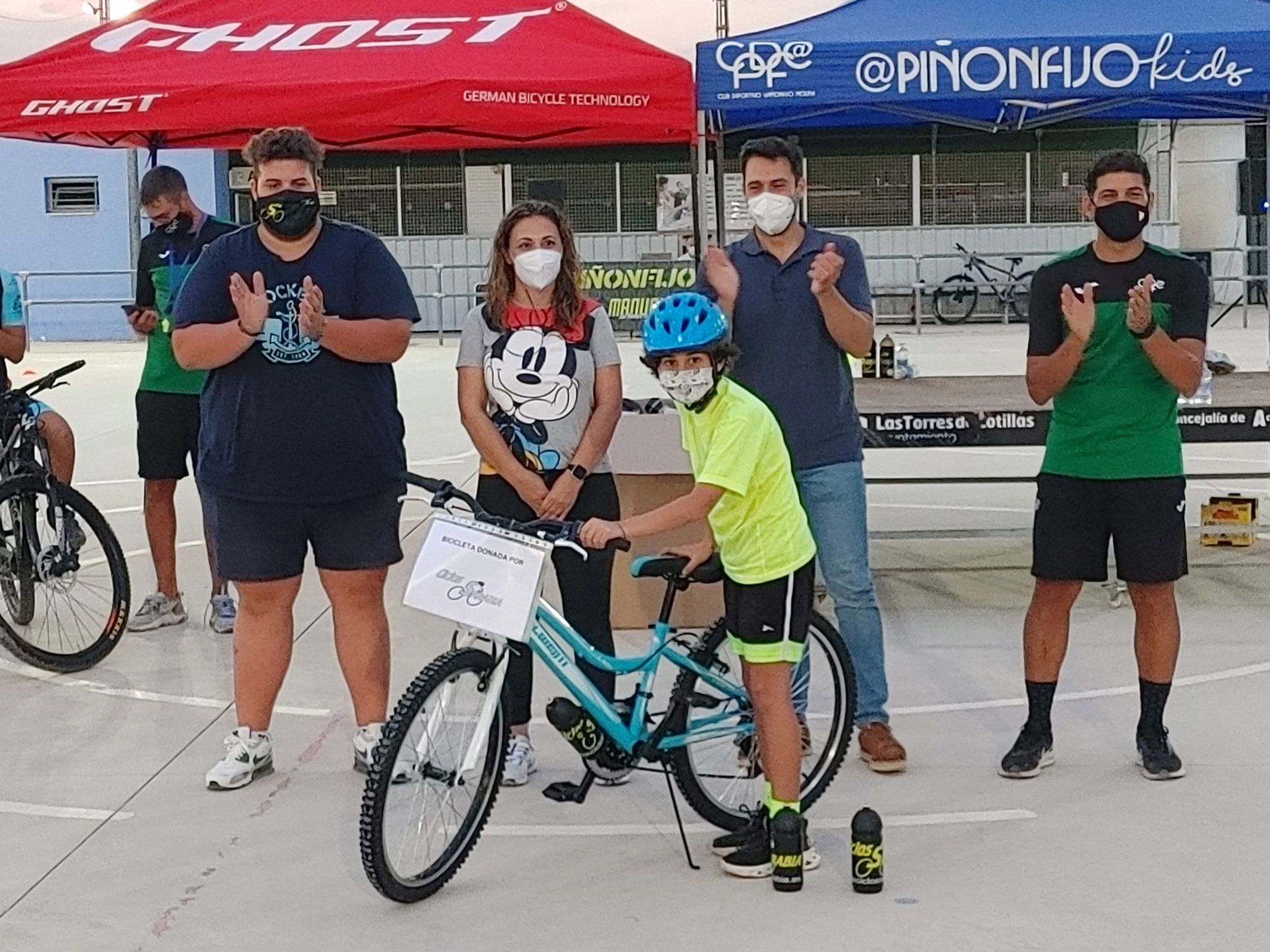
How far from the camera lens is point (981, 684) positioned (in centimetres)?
610

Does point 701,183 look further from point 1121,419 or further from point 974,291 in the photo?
point 974,291

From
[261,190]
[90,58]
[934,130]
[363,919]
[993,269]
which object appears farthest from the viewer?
[993,269]

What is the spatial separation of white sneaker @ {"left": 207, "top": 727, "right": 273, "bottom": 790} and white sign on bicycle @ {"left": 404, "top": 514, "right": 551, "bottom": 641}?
1277 mm

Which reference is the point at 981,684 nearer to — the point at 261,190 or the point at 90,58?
the point at 261,190

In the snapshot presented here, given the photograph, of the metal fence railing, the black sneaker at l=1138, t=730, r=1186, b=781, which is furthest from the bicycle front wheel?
the metal fence railing

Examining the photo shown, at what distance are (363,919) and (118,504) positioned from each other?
23.7ft

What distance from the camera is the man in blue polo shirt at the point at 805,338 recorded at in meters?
4.78

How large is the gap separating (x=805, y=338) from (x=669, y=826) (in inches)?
55.4

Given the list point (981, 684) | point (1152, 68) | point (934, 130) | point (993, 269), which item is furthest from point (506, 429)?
point (993, 269)

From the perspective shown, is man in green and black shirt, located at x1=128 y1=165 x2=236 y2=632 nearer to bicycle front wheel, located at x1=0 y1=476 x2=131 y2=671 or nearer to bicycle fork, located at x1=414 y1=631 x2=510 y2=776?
bicycle front wheel, located at x1=0 y1=476 x2=131 y2=671

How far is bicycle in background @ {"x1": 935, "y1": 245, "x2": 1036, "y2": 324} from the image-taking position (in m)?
26.0

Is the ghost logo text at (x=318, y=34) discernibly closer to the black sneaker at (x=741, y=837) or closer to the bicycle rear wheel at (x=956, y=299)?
the black sneaker at (x=741, y=837)

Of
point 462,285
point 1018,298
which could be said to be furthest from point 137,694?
point 1018,298

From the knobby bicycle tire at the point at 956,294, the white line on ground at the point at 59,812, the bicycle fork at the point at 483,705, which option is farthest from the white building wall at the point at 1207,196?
the bicycle fork at the point at 483,705
